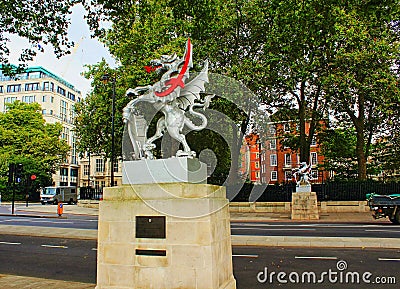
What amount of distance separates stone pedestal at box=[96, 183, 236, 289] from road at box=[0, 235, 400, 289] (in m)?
2.27

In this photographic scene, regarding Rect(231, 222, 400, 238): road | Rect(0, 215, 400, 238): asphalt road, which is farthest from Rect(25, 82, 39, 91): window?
Rect(231, 222, 400, 238): road

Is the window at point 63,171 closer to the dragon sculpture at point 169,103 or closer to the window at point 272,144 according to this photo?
the window at point 272,144

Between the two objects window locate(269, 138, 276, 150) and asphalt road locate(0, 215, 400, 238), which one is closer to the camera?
asphalt road locate(0, 215, 400, 238)

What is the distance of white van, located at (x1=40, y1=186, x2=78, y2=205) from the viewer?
47.1 metres

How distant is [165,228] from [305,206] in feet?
64.7

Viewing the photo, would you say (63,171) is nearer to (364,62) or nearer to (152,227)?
(364,62)

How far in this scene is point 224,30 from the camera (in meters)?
27.4

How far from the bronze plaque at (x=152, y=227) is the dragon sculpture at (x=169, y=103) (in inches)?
46.1

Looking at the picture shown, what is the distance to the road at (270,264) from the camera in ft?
25.7

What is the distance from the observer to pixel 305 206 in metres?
23.7

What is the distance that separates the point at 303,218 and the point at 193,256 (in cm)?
1966

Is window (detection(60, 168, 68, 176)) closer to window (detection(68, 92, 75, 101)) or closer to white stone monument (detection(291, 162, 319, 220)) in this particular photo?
window (detection(68, 92, 75, 101))

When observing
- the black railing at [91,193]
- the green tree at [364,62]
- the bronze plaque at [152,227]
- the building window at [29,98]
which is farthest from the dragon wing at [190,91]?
the building window at [29,98]

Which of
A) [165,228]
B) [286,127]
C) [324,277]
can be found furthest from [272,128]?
[165,228]
